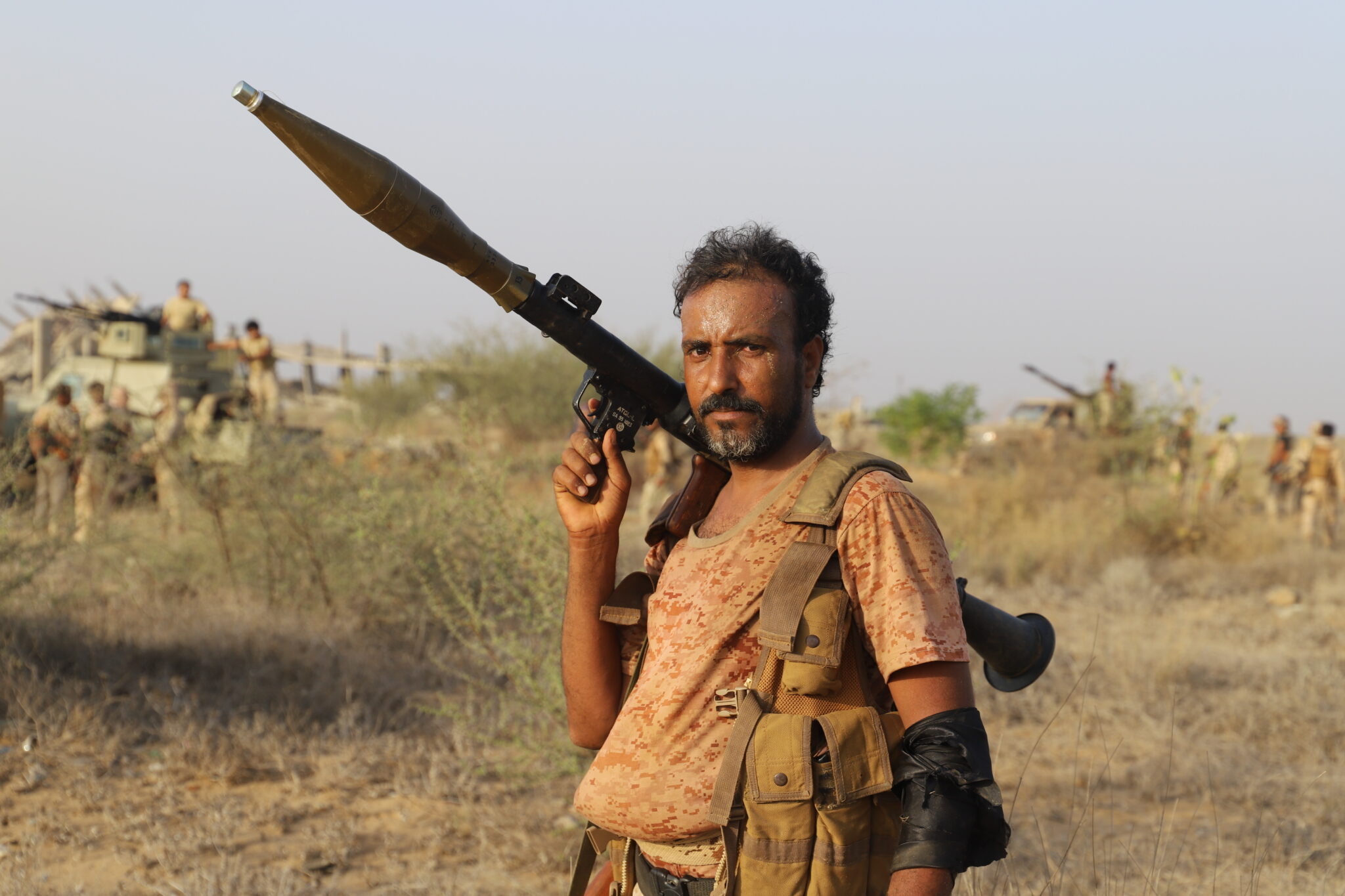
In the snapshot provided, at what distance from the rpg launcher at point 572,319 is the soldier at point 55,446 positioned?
653 centimetres

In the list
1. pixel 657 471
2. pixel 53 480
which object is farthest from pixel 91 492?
pixel 657 471

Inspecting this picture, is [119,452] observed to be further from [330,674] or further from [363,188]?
[363,188]

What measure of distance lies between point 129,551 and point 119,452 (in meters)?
0.99

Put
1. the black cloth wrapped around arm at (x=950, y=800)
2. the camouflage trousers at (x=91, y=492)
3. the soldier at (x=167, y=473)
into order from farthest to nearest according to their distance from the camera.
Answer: the soldier at (x=167, y=473) → the camouflage trousers at (x=91, y=492) → the black cloth wrapped around arm at (x=950, y=800)

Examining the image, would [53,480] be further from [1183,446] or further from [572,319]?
[1183,446]

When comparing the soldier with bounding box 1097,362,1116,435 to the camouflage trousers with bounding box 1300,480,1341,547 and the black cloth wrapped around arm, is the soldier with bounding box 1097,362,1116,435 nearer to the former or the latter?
the camouflage trousers with bounding box 1300,480,1341,547

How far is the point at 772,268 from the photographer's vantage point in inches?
79.9

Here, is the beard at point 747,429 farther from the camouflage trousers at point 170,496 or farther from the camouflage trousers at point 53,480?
the camouflage trousers at point 53,480

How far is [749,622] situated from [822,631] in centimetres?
19

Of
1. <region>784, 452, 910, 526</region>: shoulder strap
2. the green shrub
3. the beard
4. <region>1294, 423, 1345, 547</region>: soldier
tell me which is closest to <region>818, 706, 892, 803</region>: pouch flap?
<region>784, 452, 910, 526</region>: shoulder strap

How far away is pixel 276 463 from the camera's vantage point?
782cm

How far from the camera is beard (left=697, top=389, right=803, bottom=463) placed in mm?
2002

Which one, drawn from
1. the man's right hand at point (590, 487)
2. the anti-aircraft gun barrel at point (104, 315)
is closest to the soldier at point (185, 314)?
the anti-aircraft gun barrel at point (104, 315)

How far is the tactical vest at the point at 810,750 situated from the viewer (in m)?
1.70
